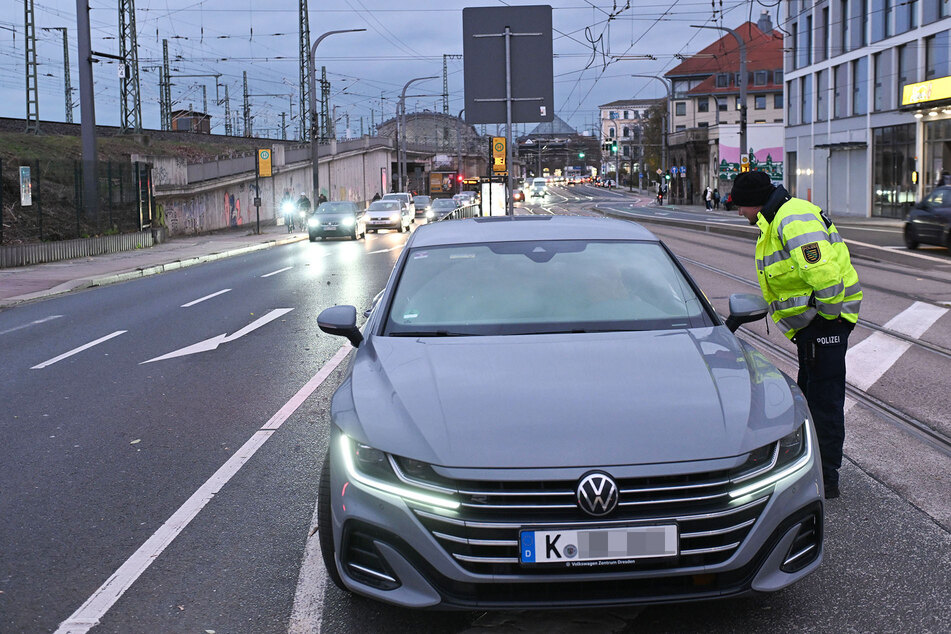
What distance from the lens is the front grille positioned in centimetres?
336

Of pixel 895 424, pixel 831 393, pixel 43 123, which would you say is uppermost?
pixel 43 123

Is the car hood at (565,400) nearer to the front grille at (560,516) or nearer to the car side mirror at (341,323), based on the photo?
the front grille at (560,516)

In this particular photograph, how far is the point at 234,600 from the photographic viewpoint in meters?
4.07

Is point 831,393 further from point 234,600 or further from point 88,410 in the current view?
point 88,410

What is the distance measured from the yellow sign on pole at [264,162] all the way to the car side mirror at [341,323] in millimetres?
38960

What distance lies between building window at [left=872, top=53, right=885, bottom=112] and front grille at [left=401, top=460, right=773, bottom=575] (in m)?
46.7

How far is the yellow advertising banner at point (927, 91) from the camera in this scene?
38.6 m

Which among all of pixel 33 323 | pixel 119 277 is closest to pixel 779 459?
pixel 33 323

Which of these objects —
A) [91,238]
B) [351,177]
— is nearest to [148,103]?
[351,177]

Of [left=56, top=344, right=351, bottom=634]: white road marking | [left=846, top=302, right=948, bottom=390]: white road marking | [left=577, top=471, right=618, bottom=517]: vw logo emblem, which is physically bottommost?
[left=56, top=344, right=351, bottom=634]: white road marking

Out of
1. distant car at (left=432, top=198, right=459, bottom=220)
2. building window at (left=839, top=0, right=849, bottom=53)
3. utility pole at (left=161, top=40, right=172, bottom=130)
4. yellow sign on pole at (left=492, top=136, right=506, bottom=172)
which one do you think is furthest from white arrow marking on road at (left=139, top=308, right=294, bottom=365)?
utility pole at (left=161, top=40, right=172, bottom=130)

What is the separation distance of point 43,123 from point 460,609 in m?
43.2

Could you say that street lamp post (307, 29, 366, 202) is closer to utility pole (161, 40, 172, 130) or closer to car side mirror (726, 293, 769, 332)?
utility pole (161, 40, 172, 130)

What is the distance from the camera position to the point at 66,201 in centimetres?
2784
